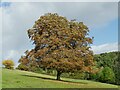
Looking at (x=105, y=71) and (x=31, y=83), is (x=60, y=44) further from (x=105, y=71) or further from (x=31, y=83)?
(x=105, y=71)

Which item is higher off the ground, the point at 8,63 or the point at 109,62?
the point at 109,62

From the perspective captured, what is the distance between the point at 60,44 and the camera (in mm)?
26062

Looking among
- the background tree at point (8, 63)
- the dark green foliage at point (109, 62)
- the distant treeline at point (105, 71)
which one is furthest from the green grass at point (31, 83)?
the dark green foliage at point (109, 62)

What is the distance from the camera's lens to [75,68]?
26484 mm

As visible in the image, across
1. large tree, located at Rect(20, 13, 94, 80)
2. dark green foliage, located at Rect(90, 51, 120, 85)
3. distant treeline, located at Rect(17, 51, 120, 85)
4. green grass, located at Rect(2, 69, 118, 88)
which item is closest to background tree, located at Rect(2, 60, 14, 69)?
distant treeline, located at Rect(17, 51, 120, 85)

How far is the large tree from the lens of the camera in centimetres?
2575

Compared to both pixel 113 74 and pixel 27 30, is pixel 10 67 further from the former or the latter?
pixel 113 74

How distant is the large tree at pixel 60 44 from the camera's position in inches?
1014

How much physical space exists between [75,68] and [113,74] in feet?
46.7

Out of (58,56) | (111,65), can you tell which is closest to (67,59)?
(58,56)

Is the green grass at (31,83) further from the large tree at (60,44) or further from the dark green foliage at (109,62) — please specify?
the dark green foliage at (109,62)

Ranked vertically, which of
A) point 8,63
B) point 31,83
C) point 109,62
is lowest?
point 31,83

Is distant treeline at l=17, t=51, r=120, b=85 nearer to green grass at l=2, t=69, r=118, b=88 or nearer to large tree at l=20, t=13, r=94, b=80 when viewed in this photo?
large tree at l=20, t=13, r=94, b=80

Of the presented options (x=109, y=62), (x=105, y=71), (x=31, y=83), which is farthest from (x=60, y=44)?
(x=109, y=62)
